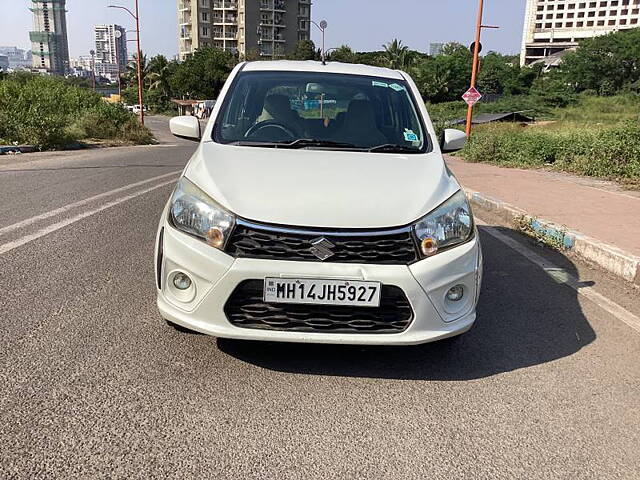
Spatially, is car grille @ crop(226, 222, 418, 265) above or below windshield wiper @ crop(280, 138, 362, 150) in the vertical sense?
below

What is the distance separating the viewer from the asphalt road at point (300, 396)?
246cm

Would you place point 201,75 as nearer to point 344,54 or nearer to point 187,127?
point 344,54

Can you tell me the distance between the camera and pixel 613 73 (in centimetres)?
9512

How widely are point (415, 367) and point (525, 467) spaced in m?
0.96

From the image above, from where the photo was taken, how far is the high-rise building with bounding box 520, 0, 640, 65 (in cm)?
13625

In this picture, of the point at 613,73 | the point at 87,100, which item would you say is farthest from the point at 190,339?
the point at 613,73

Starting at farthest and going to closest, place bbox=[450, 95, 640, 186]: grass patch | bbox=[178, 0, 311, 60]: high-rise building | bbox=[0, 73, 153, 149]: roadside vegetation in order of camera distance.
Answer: bbox=[178, 0, 311, 60]: high-rise building
bbox=[0, 73, 153, 149]: roadside vegetation
bbox=[450, 95, 640, 186]: grass patch

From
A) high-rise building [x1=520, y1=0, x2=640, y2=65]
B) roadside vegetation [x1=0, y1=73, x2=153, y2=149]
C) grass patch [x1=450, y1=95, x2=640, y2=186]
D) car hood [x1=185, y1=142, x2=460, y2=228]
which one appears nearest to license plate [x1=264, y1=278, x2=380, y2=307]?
car hood [x1=185, y1=142, x2=460, y2=228]

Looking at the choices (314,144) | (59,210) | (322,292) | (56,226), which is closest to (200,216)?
(322,292)

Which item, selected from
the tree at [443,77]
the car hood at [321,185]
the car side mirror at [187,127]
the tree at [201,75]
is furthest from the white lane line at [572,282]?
the tree at [201,75]

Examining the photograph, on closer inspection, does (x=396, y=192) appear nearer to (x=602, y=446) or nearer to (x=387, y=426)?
(x=387, y=426)

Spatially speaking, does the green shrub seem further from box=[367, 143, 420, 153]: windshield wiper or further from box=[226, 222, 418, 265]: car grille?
box=[226, 222, 418, 265]: car grille

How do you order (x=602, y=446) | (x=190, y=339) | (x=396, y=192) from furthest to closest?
(x=190, y=339) → (x=396, y=192) → (x=602, y=446)

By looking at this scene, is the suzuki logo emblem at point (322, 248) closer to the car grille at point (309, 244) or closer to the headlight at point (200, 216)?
the car grille at point (309, 244)
